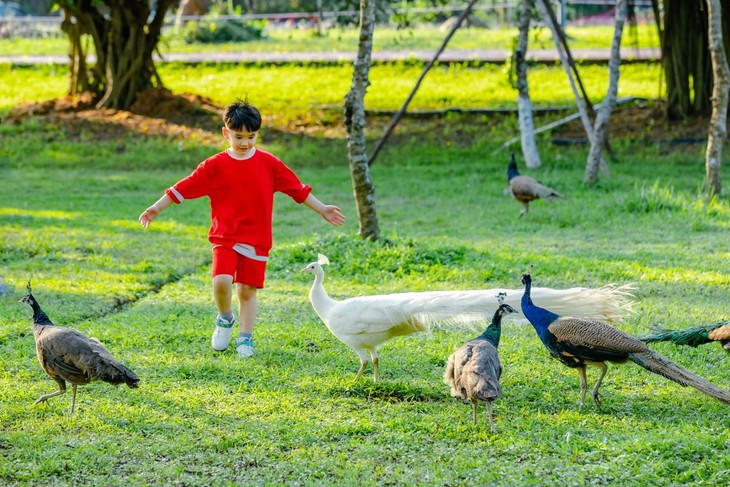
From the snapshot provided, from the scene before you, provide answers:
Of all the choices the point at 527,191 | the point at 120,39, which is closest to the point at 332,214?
the point at 527,191

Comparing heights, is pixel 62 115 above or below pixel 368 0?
below

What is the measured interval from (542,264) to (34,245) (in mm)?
5320

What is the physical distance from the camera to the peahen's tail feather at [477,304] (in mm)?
6059

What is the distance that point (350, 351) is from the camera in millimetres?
6977

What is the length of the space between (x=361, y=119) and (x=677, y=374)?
5.16 metres

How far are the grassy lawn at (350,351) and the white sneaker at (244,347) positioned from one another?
0.11 m

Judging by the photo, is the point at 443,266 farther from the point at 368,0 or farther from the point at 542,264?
the point at 368,0

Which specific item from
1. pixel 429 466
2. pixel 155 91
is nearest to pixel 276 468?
pixel 429 466

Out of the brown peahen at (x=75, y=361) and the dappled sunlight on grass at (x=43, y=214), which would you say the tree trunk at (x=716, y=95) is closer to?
the dappled sunlight on grass at (x=43, y=214)

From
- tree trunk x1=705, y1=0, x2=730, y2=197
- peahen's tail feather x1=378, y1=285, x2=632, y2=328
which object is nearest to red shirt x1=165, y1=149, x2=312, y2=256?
peahen's tail feather x1=378, y1=285, x2=632, y2=328

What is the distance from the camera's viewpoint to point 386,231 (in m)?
11.8

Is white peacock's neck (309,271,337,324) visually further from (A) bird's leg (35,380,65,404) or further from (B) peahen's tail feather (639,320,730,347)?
(B) peahen's tail feather (639,320,730,347)

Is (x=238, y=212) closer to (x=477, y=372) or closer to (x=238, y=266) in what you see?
(x=238, y=266)

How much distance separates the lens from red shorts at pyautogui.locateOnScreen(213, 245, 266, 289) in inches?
266
